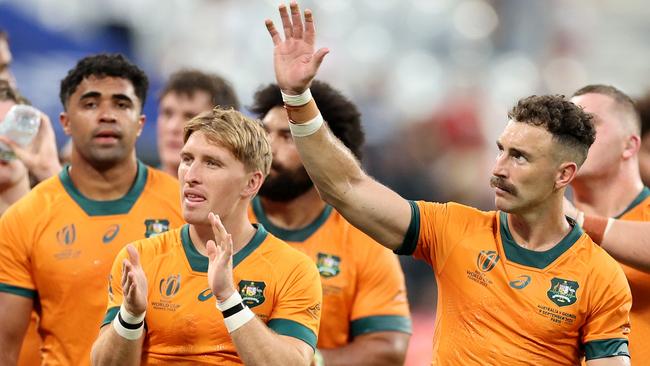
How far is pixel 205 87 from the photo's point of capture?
7.90 meters

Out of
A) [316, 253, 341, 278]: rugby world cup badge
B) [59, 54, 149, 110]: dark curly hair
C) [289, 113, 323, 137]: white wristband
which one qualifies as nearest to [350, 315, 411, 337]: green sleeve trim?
[316, 253, 341, 278]: rugby world cup badge

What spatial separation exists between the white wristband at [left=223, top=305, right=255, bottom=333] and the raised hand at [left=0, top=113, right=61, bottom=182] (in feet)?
8.81

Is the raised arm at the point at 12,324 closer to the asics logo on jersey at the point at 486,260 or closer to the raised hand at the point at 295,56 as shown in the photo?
the raised hand at the point at 295,56

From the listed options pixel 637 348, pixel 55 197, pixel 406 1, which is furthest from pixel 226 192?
pixel 406 1

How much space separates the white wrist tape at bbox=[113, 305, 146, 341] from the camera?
4566 millimetres

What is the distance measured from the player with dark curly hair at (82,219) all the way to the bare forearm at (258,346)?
153cm

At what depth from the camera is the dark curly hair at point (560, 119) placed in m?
4.99

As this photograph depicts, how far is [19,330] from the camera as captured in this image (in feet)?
19.0

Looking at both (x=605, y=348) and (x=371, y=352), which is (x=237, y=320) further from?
(x=371, y=352)

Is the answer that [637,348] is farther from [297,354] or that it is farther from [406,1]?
[406,1]

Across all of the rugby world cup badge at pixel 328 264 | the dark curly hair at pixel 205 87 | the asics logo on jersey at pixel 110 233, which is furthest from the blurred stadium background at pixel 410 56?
the asics logo on jersey at pixel 110 233

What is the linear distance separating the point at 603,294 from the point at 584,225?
2.23 feet

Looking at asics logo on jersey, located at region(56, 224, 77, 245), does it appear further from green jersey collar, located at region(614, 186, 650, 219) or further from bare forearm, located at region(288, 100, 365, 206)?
green jersey collar, located at region(614, 186, 650, 219)

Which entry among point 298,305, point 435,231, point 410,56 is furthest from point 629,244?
point 410,56
